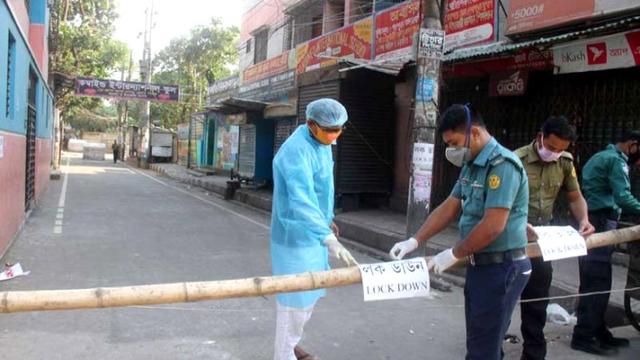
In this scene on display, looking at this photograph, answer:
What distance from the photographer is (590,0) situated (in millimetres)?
7793

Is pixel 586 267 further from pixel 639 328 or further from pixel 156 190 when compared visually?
pixel 156 190

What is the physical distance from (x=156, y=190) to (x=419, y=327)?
1485 centimetres

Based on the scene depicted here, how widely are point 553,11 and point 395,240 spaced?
158 inches

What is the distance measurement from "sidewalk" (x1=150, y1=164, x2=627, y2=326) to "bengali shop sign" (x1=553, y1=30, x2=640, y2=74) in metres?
2.54

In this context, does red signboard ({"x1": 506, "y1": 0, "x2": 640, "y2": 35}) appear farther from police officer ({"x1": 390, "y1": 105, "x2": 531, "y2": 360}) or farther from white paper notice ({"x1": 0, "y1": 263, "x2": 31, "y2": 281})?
white paper notice ({"x1": 0, "y1": 263, "x2": 31, "y2": 281})

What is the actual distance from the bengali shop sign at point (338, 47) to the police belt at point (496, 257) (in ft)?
30.7

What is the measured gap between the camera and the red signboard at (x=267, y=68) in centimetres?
1803

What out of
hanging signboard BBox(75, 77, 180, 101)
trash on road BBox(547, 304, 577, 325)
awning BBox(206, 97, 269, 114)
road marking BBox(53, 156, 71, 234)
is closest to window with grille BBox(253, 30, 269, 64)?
awning BBox(206, 97, 269, 114)

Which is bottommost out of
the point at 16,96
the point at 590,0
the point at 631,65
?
the point at 16,96

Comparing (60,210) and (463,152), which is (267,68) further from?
(463,152)

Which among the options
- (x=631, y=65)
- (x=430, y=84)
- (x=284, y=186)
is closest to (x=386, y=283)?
(x=284, y=186)

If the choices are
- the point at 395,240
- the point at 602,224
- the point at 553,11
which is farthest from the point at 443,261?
the point at 553,11

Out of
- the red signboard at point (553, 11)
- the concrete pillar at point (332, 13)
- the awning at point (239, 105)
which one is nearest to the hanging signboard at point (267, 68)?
Answer: the awning at point (239, 105)

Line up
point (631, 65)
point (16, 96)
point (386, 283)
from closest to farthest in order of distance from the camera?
point (386, 283) → point (631, 65) → point (16, 96)
